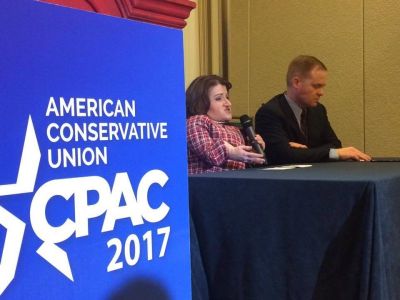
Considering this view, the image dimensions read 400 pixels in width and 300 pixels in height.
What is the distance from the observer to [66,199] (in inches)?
20.6

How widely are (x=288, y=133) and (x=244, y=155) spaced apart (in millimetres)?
861

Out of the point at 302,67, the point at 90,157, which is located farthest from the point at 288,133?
the point at 90,157

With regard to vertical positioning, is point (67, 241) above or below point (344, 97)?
below

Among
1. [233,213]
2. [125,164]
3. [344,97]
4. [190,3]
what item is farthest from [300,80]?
[125,164]

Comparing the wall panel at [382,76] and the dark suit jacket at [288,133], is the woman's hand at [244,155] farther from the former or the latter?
the wall panel at [382,76]

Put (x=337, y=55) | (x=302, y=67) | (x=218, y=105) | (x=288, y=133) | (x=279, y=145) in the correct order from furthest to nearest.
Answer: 1. (x=337, y=55)
2. (x=302, y=67)
3. (x=288, y=133)
4. (x=279, y=145)
5. (x=218, y=105)

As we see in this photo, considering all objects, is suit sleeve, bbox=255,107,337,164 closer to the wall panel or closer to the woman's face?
the woman's face

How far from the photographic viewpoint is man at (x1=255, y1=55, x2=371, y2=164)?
2789 mm

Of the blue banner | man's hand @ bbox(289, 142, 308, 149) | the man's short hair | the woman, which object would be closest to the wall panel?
the man's short hair

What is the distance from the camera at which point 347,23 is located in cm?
381

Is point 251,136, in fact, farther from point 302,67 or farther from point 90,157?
point 90,157

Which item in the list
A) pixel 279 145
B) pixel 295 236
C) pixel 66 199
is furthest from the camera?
pixel 279 145

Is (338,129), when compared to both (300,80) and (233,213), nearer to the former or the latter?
(300,80)

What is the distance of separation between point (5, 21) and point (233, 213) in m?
1.34
